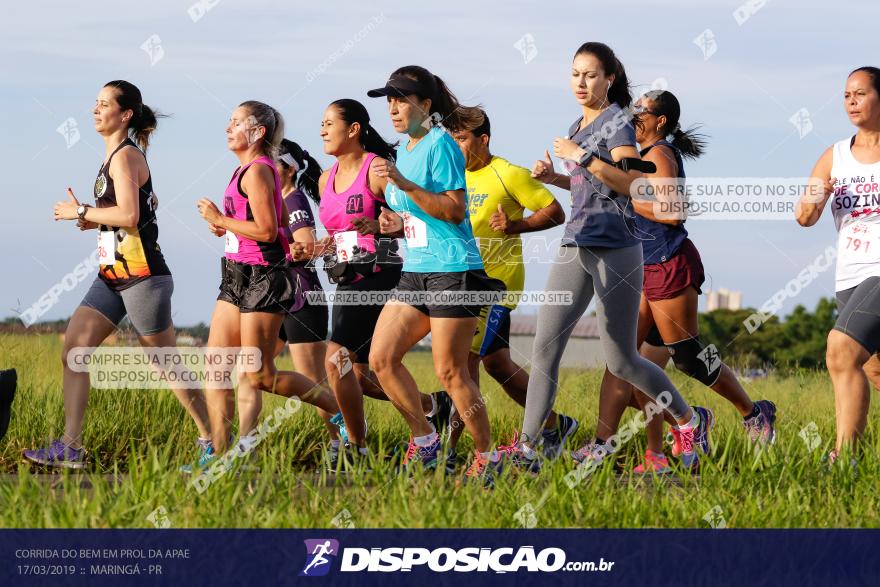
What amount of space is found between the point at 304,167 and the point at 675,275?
226 cm

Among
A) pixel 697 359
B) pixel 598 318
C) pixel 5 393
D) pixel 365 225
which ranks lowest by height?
pixel 5 393

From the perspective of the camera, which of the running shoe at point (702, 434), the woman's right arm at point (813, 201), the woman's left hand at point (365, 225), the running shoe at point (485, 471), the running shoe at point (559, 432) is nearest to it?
the running shoe at point (485, 471)

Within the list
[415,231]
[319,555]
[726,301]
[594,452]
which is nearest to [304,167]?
[415,231]

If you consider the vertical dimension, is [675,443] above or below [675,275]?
A: below

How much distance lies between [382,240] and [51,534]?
99.8 inches

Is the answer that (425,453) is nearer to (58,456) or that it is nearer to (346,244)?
(346,244)

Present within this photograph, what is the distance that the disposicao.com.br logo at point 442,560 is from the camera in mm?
4297

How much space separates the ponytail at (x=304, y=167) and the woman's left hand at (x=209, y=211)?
3.40 feet

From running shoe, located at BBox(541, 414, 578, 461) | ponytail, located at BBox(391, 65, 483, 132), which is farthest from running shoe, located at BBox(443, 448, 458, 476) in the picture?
ponytail, located at BBox(391, 65, 483, 132)

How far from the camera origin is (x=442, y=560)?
433cm

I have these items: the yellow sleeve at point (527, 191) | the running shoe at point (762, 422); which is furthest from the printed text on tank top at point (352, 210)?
the running shoe at point (762, 422)

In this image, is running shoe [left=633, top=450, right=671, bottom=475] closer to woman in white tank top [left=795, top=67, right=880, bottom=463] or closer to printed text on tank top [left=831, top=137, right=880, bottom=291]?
woman in white tank top [left=795, top=67, right=880, bottom=463]

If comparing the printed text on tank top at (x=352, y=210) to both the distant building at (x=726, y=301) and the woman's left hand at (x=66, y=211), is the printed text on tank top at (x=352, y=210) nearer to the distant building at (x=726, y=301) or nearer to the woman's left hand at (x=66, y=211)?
the woman's left hand at (x=66, y=211)

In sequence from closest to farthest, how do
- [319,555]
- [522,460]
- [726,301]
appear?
[319,555], [522,460], [726,301]
